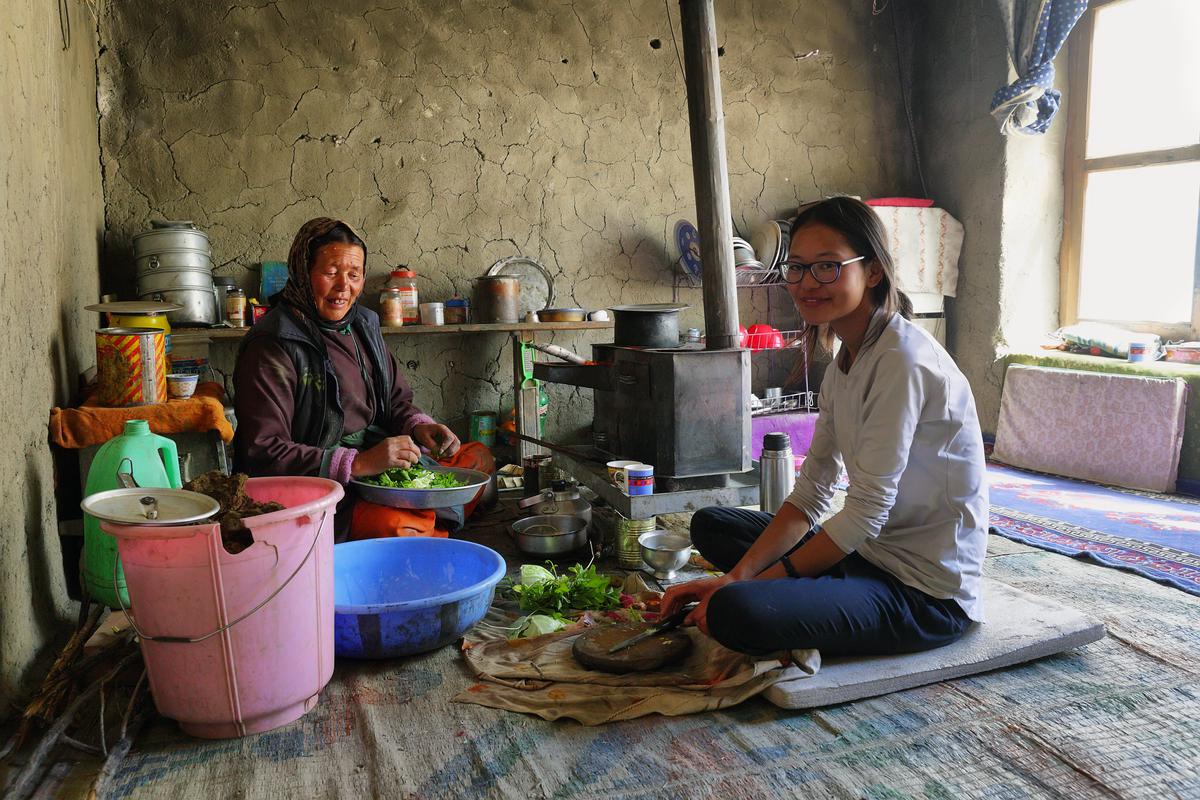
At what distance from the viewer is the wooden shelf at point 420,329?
4086 millimetres

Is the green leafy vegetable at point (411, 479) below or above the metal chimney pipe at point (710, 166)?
below

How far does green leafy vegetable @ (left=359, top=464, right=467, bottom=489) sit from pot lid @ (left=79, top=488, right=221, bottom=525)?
116cm

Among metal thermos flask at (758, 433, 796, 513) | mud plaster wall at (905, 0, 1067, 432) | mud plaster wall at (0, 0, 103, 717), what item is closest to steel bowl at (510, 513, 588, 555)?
metal thermos flask at (758, 433, 796, 513)

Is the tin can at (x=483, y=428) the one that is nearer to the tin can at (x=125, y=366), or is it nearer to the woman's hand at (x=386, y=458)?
the woman's hand at (x=386, y=458)

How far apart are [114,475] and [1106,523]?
13.5 feet

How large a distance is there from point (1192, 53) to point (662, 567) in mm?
4439

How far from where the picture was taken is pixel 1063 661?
2279mm

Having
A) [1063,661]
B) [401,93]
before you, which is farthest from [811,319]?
[401,93]

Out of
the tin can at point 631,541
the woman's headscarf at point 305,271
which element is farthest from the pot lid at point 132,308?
the tin can at point 631,541

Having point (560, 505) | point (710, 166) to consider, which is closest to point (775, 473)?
point (560, 505)

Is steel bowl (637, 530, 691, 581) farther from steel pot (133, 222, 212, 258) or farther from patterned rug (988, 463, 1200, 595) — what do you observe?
steel pot (133, 222, 212, 258)

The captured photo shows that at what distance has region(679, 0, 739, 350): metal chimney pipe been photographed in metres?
3.57

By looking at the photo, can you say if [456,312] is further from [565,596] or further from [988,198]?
[988,198]

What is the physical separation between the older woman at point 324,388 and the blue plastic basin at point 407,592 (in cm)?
28
